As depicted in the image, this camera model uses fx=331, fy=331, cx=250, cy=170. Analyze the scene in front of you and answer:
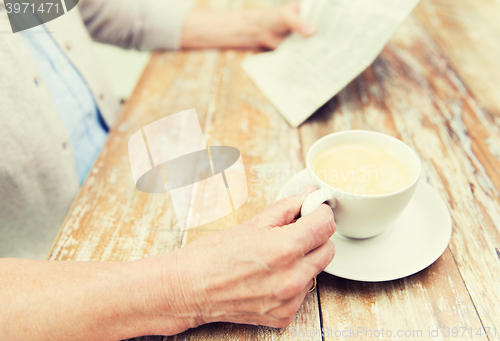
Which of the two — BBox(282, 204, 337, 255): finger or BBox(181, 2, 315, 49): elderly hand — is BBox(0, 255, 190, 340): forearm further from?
BBox(181, 2, 315, 49): elderly hand

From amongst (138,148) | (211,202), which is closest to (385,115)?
(211,202)

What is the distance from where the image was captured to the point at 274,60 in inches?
37.9

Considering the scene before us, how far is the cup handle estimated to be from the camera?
43 centimetres

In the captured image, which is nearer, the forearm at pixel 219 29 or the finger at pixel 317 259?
the finger at pixel 317 259

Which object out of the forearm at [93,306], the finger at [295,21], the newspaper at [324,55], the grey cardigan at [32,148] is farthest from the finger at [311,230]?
the finger at [295,21]

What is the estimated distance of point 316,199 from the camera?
43 cm

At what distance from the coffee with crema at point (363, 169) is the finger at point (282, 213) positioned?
6 centimetres

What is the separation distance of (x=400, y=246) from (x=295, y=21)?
2.42ft

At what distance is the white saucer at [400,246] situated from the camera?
0.45 m

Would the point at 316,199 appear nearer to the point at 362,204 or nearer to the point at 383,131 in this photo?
the point at 362,204

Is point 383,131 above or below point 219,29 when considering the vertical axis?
below

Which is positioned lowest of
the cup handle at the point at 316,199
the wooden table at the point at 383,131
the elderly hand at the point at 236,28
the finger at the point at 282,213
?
the wooden table at the point at 383,131

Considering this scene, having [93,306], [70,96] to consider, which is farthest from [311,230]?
[70,96]

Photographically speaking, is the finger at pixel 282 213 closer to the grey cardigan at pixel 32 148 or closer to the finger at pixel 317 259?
the finger at pixel 317 259
